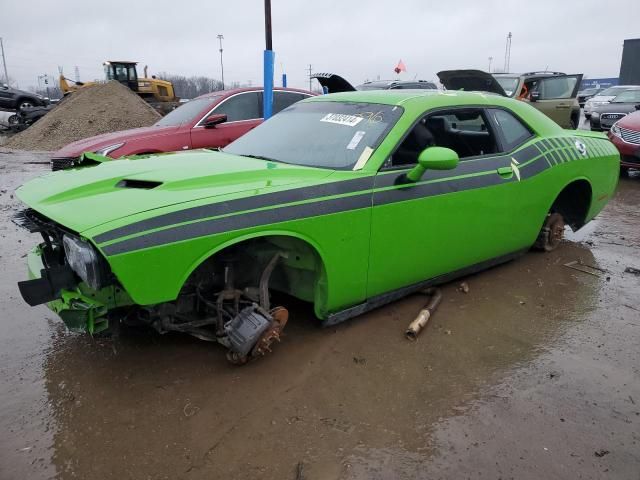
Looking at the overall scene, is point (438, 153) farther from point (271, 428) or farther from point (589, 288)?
point (589, 288)

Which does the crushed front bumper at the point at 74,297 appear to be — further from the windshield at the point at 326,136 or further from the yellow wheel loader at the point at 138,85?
the yellow wheel loader at the point at 138,85

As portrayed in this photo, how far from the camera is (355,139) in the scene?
330 centimetres

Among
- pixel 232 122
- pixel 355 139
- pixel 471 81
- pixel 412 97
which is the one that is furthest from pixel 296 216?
pixel 232 122

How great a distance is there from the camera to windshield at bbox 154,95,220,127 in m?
7.46

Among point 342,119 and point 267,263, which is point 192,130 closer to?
point 342,119

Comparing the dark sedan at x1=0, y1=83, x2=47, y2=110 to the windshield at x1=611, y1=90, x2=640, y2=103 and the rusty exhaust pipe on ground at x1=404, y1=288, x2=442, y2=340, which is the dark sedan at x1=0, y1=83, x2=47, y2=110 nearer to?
the windshield at x1=611, y1=90, x2=640, y2=103

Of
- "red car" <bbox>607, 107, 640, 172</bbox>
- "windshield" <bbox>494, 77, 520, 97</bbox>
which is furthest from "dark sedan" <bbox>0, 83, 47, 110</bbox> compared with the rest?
"red car" <bbox>607, 107, 640, 172</bbox>

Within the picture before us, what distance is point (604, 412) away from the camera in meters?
2.65

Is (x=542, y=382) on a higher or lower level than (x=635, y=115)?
lower

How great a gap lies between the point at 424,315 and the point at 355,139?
1301 millimetres

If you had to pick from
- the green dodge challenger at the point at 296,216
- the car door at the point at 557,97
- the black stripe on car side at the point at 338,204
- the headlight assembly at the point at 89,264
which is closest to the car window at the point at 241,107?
the green dodge challenger at the point at 296,216

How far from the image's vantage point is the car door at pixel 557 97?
11.9 m

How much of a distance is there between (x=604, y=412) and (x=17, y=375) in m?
3.25

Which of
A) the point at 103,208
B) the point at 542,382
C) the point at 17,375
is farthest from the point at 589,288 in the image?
the point at 17,375
